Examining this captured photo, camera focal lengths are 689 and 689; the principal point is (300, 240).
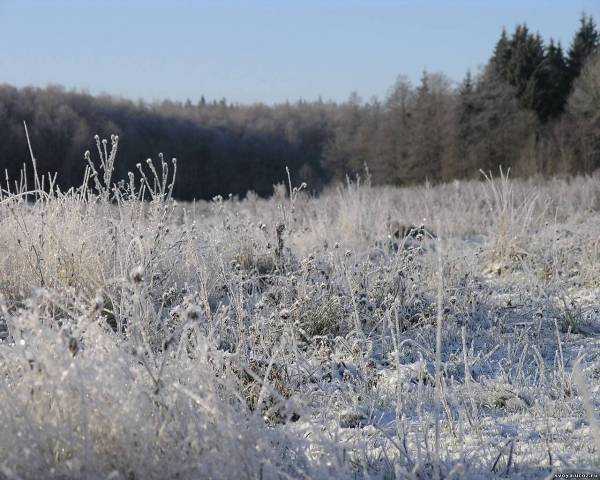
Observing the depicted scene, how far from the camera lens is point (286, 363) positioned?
9.45 feet

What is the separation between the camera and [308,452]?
7.13ft

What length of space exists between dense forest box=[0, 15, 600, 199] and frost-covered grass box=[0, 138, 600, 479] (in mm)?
14434

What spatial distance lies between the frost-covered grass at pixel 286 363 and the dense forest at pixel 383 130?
1443 cm

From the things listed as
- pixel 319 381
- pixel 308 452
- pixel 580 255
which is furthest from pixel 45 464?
pixel 580 255

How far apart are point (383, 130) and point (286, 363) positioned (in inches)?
1224

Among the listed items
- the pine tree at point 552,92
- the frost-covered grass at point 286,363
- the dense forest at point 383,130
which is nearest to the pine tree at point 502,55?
the dense forest at point 383,130

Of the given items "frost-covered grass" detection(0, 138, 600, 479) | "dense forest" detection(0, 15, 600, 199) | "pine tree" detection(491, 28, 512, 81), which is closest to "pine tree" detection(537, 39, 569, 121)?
"dense forest" detection(0, 15, 600, 199)

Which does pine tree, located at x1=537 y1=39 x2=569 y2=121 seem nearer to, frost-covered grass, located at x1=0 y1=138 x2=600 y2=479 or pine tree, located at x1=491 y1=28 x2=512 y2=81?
pine tree, located at x1=491 y1=28 x2=512 y2=81

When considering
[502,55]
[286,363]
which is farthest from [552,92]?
[286,363]

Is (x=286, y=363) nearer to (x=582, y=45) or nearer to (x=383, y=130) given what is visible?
(x=383, y=130)

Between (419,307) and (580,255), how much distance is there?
2018mm

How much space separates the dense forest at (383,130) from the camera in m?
26.5

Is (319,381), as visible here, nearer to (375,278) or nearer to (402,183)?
(375,278)

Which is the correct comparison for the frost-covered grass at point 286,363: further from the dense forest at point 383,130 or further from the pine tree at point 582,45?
the pine tree at point 582,45
